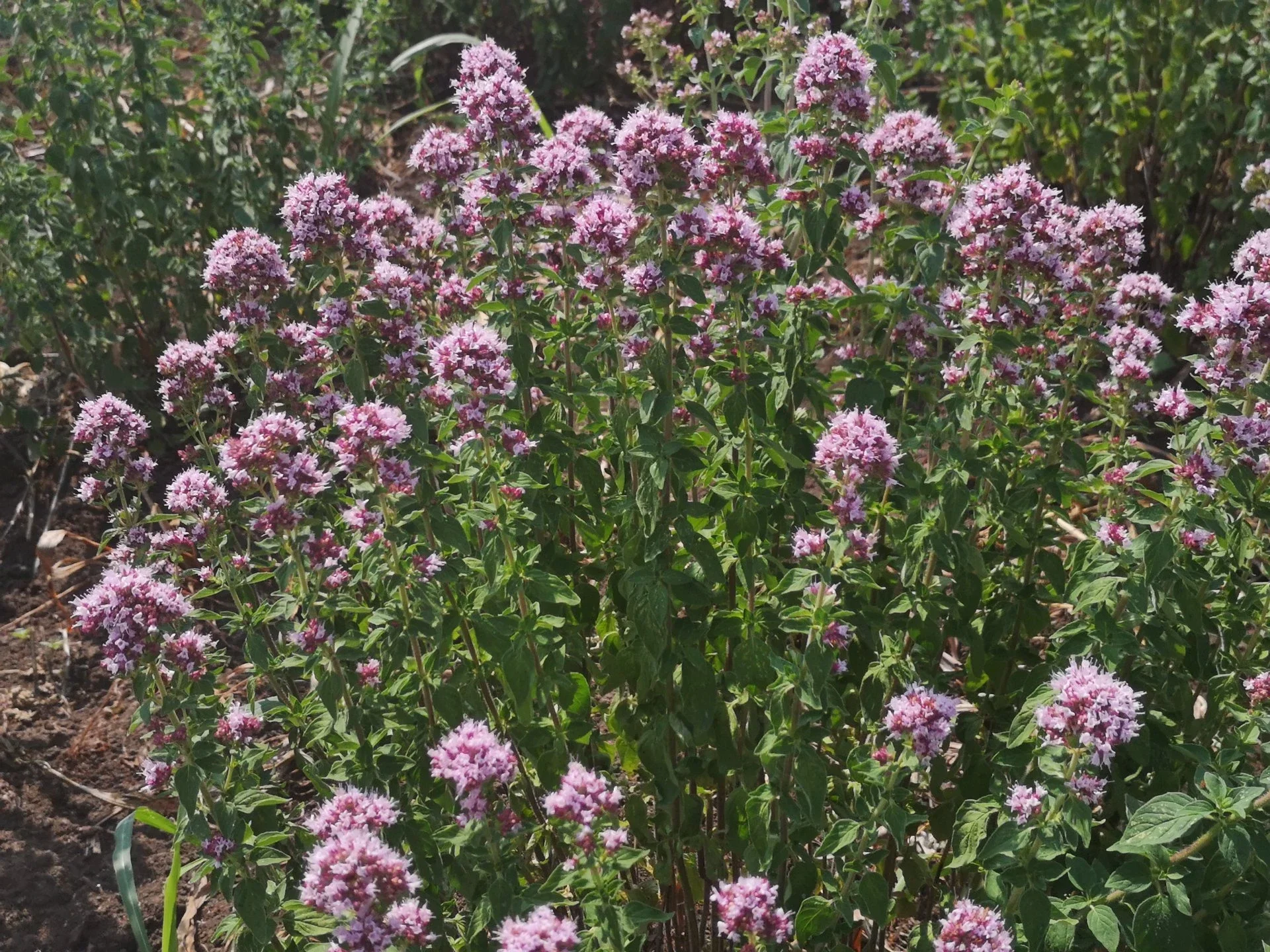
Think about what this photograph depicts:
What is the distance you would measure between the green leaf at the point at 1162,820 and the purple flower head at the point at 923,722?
0.50 meters

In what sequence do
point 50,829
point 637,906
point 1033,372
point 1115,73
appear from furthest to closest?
point 1115,73, point 50,829, point 1033,372, point 637,906

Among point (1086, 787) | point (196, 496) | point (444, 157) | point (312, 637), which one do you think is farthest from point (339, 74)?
point (1086, 787)

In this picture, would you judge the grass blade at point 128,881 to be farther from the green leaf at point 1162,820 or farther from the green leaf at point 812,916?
the green leaf at point 1162,820

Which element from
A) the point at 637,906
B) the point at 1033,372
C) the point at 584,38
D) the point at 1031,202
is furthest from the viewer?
the point at 584,38

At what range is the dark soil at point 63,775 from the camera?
4922 millimetres

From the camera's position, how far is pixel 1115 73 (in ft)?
25.6

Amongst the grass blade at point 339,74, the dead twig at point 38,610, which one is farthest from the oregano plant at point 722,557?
the grass blade at point 339,74

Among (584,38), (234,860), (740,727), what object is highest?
(584,38)

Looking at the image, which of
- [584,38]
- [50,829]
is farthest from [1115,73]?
[50,829]

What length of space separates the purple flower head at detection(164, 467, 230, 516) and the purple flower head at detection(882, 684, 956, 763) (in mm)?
2209

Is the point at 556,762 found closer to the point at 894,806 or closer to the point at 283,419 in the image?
the point at 894,806

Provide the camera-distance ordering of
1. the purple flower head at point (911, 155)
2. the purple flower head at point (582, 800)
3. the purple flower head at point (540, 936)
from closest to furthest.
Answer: the purple flower head at point (540, 936) < the purple flower head at point (582, 800) < the purple flower head at point (911, 155)

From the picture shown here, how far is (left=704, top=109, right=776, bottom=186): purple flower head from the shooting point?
3822mm

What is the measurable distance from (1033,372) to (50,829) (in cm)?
455
